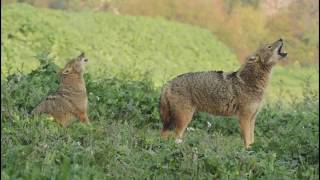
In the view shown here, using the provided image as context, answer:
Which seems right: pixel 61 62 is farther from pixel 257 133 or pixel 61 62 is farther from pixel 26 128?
pixel 26 128

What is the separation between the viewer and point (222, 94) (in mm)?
10312

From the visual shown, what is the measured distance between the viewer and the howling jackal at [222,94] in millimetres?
10102

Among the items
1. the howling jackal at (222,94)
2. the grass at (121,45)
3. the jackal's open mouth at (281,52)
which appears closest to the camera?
the howling jackal at (222,94)

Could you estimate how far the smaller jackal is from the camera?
9508 millimetres

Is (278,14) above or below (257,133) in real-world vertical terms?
above

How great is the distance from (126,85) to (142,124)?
5.52 feet

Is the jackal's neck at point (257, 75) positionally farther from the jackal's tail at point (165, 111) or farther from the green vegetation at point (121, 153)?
the jackal's tail at point (165, 111)

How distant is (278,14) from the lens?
1607 inches

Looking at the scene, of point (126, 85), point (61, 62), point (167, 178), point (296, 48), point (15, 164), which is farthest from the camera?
point (296, 48)

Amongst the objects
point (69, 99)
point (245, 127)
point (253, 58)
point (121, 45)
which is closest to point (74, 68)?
point (69, 99)

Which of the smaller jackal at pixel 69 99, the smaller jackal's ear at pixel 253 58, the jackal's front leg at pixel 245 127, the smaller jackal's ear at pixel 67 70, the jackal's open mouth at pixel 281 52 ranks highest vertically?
the jackal's open mouth at pixel 281 52

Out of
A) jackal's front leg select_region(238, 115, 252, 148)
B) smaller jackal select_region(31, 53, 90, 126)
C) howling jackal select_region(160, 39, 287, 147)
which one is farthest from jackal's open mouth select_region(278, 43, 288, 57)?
smaller jackal select_region(31, 53, 90, 126)

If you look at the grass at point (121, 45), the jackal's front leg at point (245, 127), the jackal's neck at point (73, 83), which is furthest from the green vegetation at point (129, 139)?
the grass at point (121, 45)

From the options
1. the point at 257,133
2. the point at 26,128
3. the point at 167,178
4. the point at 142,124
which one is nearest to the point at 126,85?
the point at 142,124
